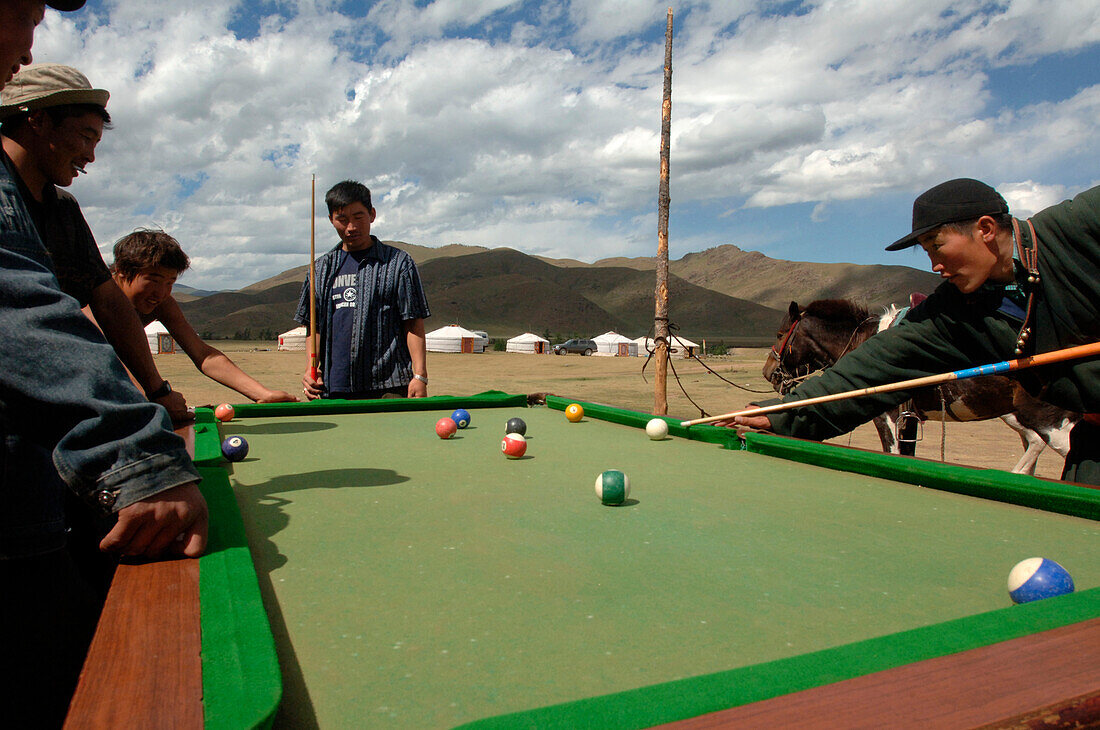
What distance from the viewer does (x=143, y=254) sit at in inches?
123

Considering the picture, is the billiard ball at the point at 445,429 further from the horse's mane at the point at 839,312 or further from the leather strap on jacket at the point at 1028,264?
the horse's mane at the point at 839,312

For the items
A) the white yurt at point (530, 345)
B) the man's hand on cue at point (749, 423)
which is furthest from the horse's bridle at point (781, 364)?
the white yurt at point (530, 345)

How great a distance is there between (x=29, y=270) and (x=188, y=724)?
2.98 feet

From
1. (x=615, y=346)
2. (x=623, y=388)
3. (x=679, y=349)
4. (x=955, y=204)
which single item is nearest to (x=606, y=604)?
(x=955, y=204)

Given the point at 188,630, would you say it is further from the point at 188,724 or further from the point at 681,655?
the point at 681,655

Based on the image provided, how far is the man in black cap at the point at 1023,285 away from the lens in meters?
2.52

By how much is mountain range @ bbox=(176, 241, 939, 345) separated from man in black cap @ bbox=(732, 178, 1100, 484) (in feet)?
180

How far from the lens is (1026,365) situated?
2.70 meters

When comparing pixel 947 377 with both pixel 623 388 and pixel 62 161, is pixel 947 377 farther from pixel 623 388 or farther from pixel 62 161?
pixel 623 388

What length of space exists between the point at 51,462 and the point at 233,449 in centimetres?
155

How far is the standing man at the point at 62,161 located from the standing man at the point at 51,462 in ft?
1.88

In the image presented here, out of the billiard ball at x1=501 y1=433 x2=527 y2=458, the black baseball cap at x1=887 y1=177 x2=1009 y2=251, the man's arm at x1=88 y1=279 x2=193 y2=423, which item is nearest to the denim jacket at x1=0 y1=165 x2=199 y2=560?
the man's arm at x1=88 y1=279 x2=193 y2=423

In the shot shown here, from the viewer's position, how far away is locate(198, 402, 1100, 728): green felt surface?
1087 mm

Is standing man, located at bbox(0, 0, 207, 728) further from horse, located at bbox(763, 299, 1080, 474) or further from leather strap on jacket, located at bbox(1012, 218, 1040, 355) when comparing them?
horse, located at bbox(763, 299, 1080, 474)
